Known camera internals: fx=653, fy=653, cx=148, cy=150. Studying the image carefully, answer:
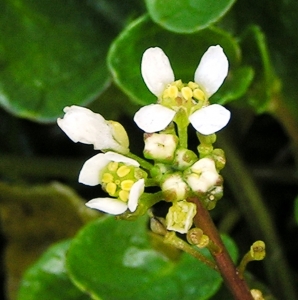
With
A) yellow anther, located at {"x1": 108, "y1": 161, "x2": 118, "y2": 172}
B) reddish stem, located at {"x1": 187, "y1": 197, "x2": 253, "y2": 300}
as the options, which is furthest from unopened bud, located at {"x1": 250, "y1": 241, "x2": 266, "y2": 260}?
yellow anther, located at {"x1": 108, "y1": 161, "x2": 118, "y2": 172}

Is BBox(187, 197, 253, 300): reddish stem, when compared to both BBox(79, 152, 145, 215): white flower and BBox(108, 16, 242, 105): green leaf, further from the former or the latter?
BBox(108, 16, 242, 105): green leaf

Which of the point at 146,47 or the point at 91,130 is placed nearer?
the point at 91,130

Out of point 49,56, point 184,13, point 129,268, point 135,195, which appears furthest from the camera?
point 49,56

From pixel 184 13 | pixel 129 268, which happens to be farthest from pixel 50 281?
pixel 184 13

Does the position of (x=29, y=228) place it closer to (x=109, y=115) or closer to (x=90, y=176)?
(x=109, y=115)

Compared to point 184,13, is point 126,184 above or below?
below

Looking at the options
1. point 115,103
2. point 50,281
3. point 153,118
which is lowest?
point 50,281

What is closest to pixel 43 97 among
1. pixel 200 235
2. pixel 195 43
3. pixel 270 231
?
pixel 195 43

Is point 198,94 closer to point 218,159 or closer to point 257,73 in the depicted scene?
point 218,159
